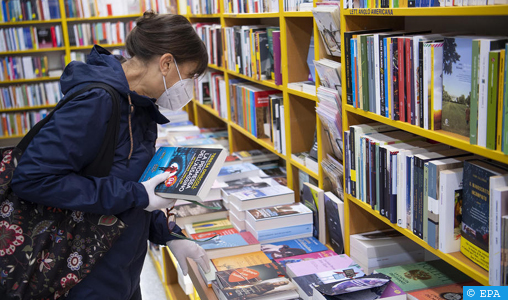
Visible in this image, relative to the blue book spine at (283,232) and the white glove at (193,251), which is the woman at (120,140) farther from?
the blue book spine at (283,232)

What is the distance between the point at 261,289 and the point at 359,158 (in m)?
0.54

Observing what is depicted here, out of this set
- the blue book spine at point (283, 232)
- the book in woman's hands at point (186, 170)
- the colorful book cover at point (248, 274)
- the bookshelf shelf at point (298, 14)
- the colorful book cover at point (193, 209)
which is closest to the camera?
the book in woman's hands at point (186, 170)

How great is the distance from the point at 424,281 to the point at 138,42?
45.1 inches

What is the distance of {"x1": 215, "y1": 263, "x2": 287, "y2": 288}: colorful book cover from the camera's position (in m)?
1.73

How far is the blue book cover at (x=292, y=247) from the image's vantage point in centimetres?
206

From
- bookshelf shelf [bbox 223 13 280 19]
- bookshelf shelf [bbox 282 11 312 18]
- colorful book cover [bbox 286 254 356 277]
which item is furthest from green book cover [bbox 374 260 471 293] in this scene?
bookshelf shelf [bbox 223 13 280 19]

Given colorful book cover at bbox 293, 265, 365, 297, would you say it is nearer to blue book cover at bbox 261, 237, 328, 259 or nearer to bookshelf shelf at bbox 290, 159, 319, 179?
blue book cover at bbox 261, 237, 328, 259

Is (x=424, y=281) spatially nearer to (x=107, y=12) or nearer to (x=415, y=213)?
(x=415, y=213)

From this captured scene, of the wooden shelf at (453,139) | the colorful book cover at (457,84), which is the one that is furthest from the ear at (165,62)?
the colorful book cover at (457,84)

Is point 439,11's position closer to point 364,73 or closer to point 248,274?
point 364,73

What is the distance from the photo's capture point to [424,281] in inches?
63.0

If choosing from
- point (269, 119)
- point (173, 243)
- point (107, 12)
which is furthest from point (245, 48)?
point (107, 12)

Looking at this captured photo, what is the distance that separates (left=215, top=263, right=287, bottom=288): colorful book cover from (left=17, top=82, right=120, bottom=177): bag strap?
60 cm

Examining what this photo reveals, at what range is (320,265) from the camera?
5.98ft
